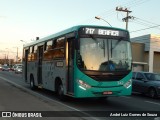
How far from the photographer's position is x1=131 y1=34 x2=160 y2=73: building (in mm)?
51719

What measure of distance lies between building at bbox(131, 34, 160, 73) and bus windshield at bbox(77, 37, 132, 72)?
37.0m

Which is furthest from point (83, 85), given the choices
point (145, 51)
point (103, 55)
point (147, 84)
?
point (145, 51)

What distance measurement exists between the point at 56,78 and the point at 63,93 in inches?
54.5

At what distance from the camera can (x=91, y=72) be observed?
45.9 feet

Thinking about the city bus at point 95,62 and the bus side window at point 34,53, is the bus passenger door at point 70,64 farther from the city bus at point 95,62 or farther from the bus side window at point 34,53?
the bus side window at point 34,53

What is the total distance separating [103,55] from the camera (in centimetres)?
1414

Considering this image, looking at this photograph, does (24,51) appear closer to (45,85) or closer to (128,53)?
(45,85)

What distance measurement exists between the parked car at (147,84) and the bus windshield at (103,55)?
19.7ft

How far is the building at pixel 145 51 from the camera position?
51.7 metres

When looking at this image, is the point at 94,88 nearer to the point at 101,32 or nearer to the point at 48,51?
the point at 101,32

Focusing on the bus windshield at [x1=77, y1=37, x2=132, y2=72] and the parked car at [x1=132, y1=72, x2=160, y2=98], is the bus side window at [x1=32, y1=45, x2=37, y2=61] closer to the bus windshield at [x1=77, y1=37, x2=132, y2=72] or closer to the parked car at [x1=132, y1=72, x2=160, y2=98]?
the parked car at [x1=132, y1=72, x2=160, y2=98]

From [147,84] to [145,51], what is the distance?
33.2 meters

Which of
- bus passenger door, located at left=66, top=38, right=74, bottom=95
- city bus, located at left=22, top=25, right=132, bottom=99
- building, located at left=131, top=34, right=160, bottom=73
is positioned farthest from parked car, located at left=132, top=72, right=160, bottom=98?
building, located at left=131, top=34, right=160, bottom=73

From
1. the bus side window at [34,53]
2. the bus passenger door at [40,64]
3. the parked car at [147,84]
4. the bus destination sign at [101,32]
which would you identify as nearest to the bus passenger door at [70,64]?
the bus destination sign at [101,32]
